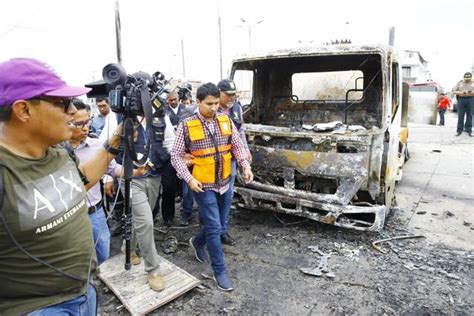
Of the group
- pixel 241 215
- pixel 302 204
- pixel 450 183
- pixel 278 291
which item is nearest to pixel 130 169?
pixel 278 291

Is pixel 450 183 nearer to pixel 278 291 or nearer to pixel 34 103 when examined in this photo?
pixel 278 291

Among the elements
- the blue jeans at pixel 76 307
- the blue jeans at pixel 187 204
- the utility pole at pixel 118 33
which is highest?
the utility pole at pixel 118 33

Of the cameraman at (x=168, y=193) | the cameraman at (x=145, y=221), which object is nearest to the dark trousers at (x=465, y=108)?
the cameraman at (x=168, y=193)

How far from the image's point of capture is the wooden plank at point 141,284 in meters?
2.65

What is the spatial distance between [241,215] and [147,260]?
1.98 m

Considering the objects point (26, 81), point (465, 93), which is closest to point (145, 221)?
point (26, 81)

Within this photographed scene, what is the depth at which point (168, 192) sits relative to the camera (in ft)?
14.2

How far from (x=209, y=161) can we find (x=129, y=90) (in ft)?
3.90

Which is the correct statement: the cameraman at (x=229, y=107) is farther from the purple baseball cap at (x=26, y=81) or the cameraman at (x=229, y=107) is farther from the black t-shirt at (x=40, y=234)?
the purple baseball cap at (x=26, y=81)

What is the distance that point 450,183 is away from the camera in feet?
19.9

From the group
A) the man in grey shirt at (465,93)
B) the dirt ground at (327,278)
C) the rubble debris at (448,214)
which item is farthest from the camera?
the man in grey shirt at (465,93)

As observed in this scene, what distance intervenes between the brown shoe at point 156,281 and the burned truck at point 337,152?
1.58 meters

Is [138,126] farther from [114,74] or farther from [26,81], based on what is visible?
[26,81]

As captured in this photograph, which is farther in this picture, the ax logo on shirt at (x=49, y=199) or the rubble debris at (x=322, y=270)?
the rubble debris at (x=322, y=270)
